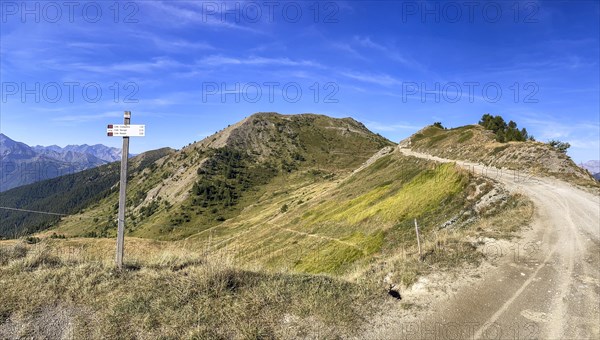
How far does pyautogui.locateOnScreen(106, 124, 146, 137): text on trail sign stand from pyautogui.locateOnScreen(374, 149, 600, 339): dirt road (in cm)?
931

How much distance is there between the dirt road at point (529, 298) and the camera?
363 inches

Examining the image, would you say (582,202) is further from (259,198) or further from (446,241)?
(259,198)

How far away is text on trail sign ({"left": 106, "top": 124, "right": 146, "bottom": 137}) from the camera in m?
11.0

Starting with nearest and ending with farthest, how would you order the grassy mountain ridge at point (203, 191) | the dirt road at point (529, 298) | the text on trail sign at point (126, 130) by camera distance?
the dirt road at point (529, 298) < the text on trail sign at point (126, 130) < the grassy mountain ridge at point (203, 191)

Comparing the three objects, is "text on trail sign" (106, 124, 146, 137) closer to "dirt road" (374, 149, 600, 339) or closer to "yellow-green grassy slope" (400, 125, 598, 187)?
"dirt road" (374, 149, 600, 339)

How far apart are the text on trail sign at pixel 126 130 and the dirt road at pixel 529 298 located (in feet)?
30.5

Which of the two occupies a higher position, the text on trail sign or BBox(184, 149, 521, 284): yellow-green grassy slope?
the text on trail sign

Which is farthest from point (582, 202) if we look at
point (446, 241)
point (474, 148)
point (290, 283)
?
point (474, 148)

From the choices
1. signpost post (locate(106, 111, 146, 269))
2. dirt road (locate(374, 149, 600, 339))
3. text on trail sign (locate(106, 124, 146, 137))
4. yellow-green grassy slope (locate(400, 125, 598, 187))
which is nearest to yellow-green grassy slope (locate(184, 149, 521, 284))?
dirt road (locate(374, 149, 600, 339))

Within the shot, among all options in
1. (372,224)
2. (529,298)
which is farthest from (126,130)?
(372,224)

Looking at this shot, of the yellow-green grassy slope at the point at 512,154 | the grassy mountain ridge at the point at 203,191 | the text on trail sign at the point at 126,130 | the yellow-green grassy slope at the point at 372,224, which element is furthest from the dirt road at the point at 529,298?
the grassy mountain ridge at the point at 203,191

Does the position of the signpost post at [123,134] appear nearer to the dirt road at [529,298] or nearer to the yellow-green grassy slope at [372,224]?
the yellow-green grassy slope at [372,224]

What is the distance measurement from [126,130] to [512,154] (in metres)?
51.2

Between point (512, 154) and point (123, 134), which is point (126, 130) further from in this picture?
point (512, 154)
